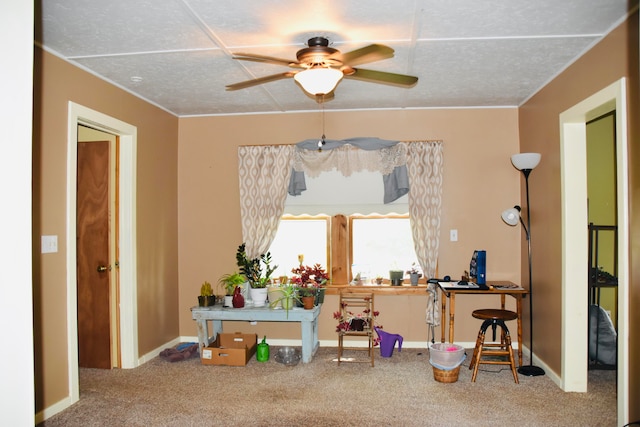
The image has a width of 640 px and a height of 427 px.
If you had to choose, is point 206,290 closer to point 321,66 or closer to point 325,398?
point 325,398

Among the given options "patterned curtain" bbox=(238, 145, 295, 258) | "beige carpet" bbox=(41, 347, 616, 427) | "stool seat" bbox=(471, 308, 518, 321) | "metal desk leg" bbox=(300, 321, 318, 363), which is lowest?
"beige carpet" bbox=(41, 347, 616, 427)

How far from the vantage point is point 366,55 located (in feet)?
8.71

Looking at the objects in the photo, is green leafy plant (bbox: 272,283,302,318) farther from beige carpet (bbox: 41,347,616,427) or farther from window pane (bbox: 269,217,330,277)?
beige carpet (bbox: 41,347,616,427)

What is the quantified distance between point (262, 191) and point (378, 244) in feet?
4.47

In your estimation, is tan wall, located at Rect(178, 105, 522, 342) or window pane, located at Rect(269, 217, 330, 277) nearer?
tan wall, located at Rect(178, 105, 522, 342)

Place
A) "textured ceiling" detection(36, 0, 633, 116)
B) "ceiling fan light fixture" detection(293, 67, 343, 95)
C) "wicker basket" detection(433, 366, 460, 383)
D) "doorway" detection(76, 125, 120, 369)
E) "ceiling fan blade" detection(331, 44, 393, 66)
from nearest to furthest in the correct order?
"ceiling fan blade" detection(331, 44, 393, 66) → "textured ceiling" detection(36, 0, 633, 116) → "ceiling fan light fixture" detection(293, 67, 343, 95) → "wicker basket" detection(433, 366, 460, 383) → "doorway" detection(76, 125, 120, 369)

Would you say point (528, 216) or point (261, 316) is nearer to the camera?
point (528, 216)

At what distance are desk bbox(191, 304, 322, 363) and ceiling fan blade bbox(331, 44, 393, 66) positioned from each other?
257 centimetres

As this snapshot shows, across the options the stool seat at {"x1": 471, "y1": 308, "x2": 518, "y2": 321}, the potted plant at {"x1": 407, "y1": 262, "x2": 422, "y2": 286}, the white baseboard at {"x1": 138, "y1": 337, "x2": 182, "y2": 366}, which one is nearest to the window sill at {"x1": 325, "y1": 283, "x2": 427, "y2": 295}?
the potted plant at {"x1": 407, "y1": 262, "x2": 422, "y2": 286}

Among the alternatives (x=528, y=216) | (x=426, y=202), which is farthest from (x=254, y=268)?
(x=528, y=216)

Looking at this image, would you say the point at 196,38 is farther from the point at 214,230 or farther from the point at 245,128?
the point at 214,230

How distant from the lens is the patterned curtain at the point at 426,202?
4.91 metres

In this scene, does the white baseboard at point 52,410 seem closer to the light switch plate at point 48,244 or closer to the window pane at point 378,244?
the light switch plate at point 48,244

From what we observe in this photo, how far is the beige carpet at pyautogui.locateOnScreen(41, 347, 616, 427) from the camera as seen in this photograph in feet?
10.7
